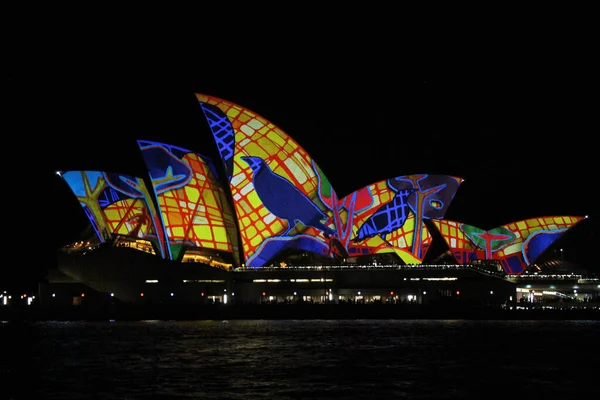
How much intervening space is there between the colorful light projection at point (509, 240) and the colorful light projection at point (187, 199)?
1826 centimetres

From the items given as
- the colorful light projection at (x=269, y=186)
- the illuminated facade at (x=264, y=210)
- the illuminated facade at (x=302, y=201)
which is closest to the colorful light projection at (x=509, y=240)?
the illuminated facade at (x=264, y=210)

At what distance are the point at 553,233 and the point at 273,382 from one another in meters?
50.8

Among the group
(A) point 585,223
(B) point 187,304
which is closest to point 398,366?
(B) point 187,304

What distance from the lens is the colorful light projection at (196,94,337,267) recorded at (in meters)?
62.5

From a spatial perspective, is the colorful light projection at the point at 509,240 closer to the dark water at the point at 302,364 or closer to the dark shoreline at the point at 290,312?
the dark shoreline at the point at 290,312

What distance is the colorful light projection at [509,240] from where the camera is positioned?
69.5m

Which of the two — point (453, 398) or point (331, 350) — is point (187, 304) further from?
point (453, 398)

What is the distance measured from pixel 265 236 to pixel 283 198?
3.60 metres

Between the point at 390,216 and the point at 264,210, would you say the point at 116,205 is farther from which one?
the point at 390,216

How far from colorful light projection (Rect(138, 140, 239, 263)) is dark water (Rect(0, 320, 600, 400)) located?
1992cm

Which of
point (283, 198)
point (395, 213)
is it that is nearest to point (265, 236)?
point (283, 198)

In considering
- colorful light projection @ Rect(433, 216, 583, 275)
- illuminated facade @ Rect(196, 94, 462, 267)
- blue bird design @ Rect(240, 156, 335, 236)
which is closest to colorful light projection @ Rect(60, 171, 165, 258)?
illuminated facade @ Rect(196, 94, 462, 267)

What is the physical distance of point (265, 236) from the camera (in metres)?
66.1

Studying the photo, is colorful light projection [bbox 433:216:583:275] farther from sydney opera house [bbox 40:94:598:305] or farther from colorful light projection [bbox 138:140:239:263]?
colorful light projection [bbox 138:140:239:263]
